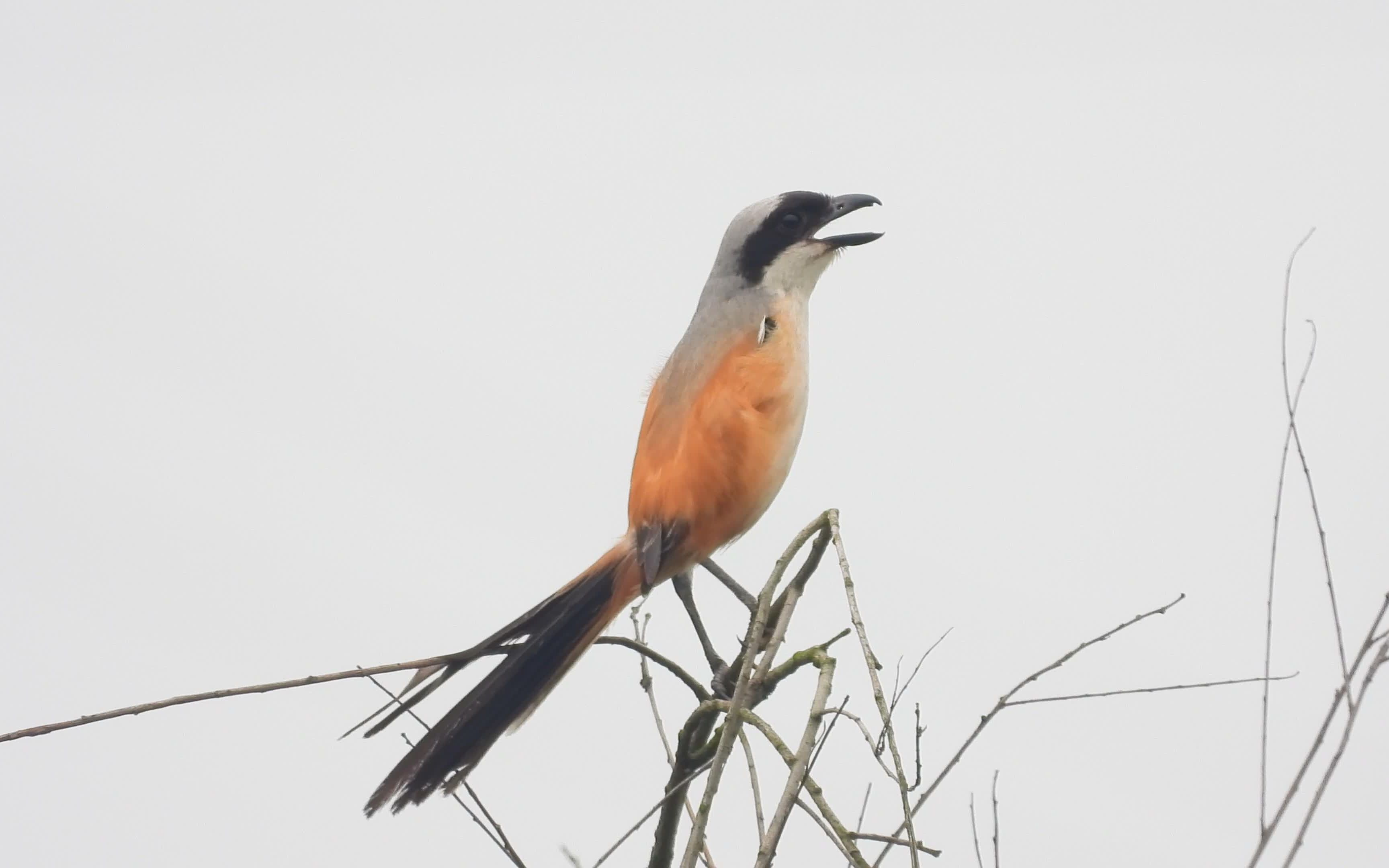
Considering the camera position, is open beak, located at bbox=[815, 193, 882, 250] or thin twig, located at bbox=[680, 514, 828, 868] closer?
thin twig, located at bbox=[680, 514, 828, 868]

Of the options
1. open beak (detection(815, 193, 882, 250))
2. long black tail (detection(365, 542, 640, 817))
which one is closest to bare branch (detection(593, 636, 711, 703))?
long black tail (detection(365, 542, 640, 817))

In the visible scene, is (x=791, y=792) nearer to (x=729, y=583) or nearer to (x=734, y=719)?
(x=734, y=719)

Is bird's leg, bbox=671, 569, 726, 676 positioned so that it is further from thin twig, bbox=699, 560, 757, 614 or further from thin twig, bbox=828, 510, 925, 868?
thin twig, bbox=828, 510, 925, 868

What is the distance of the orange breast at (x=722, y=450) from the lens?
A: 3271 mm

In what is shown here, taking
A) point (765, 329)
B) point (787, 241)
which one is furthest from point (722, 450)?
point (787, 241)

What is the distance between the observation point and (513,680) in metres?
2.80

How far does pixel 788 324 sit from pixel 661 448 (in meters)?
0.54

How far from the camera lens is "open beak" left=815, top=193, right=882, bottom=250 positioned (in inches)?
148

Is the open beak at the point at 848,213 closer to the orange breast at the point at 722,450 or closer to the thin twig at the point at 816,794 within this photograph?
the orange breast at the point at 722,450

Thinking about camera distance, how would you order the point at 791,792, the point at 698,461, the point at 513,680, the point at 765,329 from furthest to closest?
the point at 765,329, the point at 698,461, the point at 513,680, the point at 791,792

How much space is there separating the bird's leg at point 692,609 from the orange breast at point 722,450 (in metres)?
0.21

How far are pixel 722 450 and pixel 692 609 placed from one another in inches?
22.4

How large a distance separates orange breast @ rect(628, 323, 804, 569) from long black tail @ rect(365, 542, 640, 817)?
7.7 inches

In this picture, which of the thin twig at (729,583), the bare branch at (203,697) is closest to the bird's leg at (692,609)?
the thin twig at (729,583)
